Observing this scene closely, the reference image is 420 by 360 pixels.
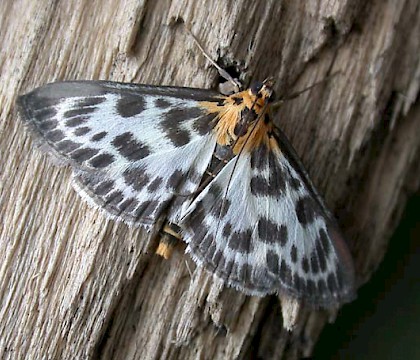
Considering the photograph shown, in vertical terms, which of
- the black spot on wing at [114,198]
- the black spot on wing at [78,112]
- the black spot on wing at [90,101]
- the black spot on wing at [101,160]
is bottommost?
the black spot on wing at [114,198]

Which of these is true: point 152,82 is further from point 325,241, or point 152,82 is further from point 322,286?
point 322,286

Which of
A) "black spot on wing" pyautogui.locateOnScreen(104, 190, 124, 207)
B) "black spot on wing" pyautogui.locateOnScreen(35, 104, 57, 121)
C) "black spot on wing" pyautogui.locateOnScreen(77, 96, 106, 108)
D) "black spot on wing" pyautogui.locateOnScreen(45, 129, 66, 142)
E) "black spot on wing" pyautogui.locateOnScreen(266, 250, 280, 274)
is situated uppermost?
"black spot on wing" pyautogui.locateOnScreen(77, 96, 106, 108)

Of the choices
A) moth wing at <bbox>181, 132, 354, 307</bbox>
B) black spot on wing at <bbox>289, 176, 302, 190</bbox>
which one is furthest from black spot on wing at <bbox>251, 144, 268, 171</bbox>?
black spot on wing at <bbox>289, 176, 302, 190</bbox>

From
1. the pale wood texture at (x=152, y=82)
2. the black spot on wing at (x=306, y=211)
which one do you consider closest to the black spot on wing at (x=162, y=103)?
the pale wood texture at (x=152, y=82)

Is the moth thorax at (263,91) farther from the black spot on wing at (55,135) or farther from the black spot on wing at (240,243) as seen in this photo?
the black spot on wing at (55,135)

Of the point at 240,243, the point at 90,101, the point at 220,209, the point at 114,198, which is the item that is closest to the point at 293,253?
the point at 240,243

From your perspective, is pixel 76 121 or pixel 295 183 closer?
pixel 76 121

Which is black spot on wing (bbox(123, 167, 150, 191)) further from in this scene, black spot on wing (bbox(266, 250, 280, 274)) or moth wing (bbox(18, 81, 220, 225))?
black spot on wing (bbox(266, 250, 280, 274))
